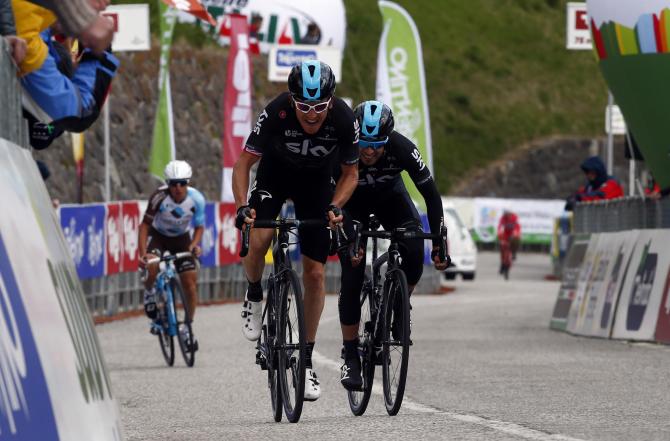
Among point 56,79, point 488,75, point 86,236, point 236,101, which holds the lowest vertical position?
point 86,236

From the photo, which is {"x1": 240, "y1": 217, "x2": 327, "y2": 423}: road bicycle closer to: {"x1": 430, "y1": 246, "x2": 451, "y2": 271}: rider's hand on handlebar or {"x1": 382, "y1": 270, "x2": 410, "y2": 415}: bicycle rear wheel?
{"x1": 382, "y1": 270, "x2": 410, "y2": 415}: bicycle rear wheel

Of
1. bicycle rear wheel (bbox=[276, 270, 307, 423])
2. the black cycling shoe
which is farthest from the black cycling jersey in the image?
the black cycling shoe

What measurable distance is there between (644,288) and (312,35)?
3326cm

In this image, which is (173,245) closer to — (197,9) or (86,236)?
(197,9)

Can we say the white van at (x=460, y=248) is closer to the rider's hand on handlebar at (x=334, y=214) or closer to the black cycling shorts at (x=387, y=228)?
the black cycling shorts at (x=387, y=228)

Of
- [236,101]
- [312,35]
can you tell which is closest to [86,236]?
[236,101]

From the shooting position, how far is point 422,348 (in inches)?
679

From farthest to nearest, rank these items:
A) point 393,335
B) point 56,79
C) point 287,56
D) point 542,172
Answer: point 542,172 → point 287,56 → point 393,335 → point 56,79

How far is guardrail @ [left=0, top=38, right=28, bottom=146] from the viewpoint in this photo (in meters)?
6.60

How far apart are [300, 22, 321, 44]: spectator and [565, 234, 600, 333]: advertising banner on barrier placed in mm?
30201

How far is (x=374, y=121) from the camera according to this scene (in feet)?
33.3

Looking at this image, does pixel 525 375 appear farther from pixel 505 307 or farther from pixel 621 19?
pixel 505 307

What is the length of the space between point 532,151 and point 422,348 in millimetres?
63211

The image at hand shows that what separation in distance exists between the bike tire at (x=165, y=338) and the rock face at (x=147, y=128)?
20561 mm
